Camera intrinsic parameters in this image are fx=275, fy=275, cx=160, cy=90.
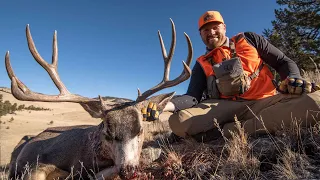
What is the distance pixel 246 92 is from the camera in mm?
4566

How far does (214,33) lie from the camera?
5012mm

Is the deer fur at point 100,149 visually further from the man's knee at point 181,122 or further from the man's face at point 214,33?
the man's face at point 214,33

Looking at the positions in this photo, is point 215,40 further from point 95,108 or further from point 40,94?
point 40,94

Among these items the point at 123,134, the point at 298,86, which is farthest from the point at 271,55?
the point at 123,134

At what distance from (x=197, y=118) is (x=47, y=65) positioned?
98.4 inches

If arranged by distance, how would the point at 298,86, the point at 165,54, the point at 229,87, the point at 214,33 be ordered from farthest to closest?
the point at 214,33, the point at 165,54, the point at 229,87, the point at 298,86

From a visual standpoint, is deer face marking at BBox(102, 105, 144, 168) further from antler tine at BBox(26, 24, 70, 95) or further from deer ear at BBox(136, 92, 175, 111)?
antler tine at BBox(26, 24, 70, 95)

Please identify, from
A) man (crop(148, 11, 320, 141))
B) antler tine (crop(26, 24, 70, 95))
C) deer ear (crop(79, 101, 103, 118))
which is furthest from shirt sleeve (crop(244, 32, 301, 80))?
antler tine (crop(26, 24, 70, 95))

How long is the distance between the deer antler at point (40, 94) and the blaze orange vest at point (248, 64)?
2.27 m

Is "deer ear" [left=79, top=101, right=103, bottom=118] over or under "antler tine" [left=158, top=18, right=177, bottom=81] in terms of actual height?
under

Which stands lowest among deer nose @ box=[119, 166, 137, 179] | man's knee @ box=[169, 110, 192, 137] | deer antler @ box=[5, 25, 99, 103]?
deer nose @ box=[119, 166, 137, 179]

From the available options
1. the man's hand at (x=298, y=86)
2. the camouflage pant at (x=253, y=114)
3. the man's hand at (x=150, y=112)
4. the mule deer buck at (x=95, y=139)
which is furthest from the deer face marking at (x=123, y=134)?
the man's hand at (x=298, y=86)

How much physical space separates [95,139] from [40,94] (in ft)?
3.39

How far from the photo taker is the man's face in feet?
16.4
